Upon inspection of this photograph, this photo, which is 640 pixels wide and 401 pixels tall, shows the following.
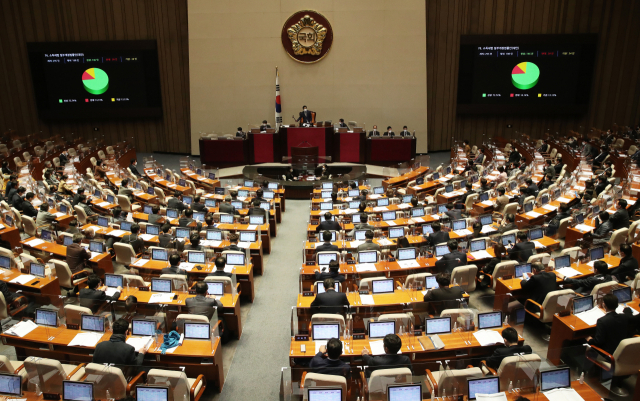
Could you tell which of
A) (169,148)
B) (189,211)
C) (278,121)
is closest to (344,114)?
(278,121)

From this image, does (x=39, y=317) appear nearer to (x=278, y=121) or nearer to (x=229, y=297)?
(x=229, y=297)

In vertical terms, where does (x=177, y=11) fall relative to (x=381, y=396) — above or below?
above

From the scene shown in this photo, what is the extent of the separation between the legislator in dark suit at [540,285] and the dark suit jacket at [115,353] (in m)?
5.50

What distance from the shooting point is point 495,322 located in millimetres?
6180

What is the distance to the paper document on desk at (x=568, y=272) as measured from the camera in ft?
24.6

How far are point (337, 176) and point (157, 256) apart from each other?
9.15 metres

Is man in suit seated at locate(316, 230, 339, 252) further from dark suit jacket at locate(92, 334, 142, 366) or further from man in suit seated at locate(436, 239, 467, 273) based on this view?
dark suit jacket at locate(92, 334, 142, 366)

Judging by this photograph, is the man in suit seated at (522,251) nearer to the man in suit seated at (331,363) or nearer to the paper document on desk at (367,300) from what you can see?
the paper document on desk at (367,300)

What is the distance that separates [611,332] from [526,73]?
16.5m

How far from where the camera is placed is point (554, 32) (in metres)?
19.8

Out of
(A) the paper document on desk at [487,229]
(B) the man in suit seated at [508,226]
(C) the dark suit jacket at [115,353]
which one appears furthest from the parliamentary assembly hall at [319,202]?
(B) the man in suit seated at [508,226]

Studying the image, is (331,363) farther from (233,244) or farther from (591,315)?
(233,244)

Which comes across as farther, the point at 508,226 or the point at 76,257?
the point at 508,226

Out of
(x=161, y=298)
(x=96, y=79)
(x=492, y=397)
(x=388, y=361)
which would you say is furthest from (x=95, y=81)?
(x=492, y=397)
